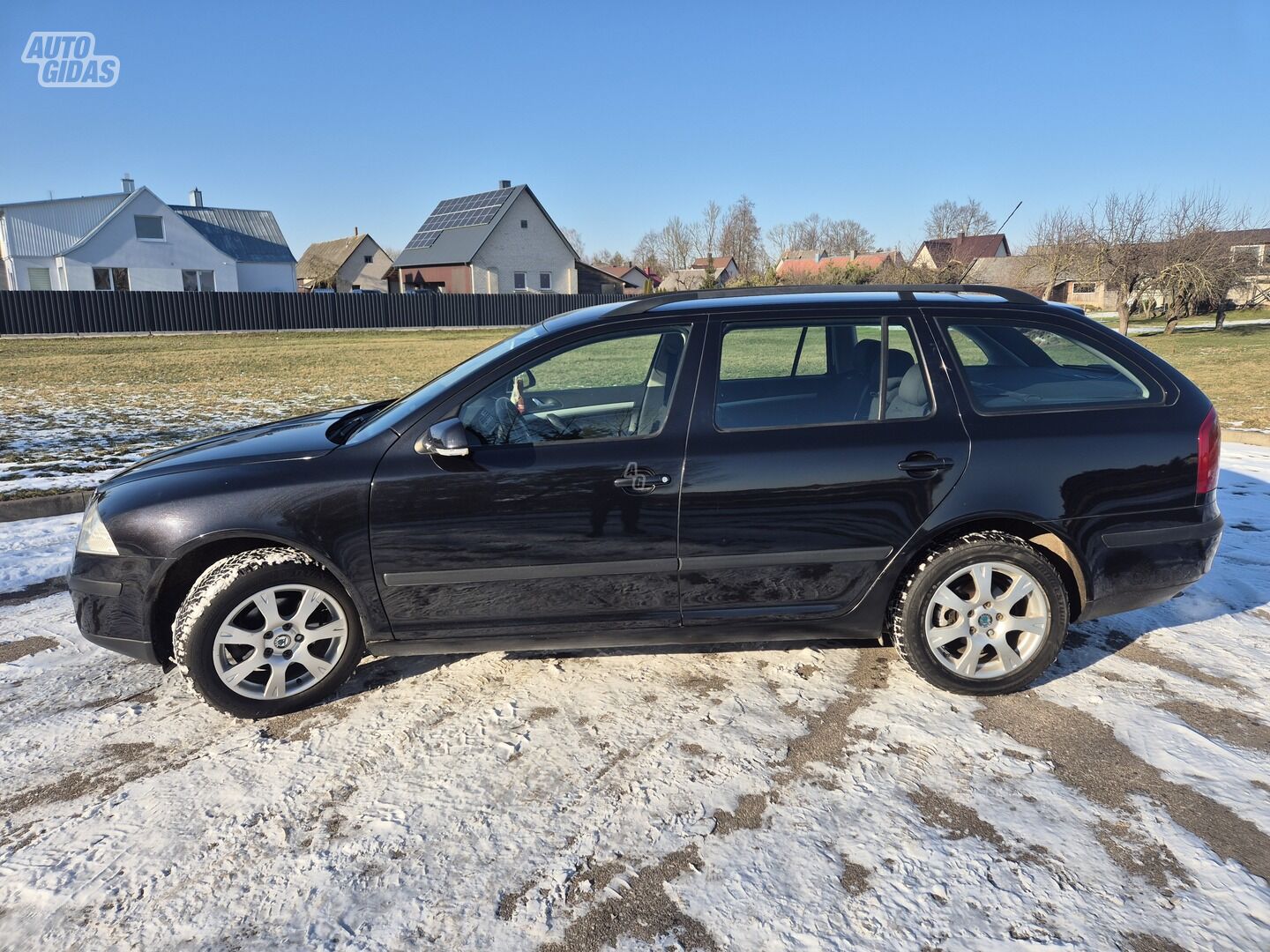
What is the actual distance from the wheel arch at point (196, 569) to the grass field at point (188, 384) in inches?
174

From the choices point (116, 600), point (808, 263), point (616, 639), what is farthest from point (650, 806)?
point (808, 263)

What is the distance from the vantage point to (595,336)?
3812 mm

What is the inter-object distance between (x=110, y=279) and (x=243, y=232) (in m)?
8.97

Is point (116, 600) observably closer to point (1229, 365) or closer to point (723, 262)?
point (1229, 365)

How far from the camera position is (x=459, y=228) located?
53.2 meters

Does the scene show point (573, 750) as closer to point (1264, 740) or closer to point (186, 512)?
point (186, 512)

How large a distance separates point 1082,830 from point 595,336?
8.63 feet

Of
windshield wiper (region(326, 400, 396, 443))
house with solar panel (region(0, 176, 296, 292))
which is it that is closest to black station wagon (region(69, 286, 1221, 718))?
windshield wiper (region(326, 400, 396, 443))

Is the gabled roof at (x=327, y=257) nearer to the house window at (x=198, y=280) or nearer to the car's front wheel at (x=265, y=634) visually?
the house window at (x=198, y=280)

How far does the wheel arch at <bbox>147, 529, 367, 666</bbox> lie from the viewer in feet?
11.4

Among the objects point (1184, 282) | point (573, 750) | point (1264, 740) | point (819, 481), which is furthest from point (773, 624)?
point (1184, 282)

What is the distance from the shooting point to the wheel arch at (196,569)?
3463 millimetres

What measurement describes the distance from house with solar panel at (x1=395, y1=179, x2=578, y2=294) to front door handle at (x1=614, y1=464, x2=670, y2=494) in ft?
154

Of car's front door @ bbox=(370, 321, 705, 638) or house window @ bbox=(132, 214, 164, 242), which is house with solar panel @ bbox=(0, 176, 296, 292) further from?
car's front door @ bbox=(370, 321, 705, 638)
